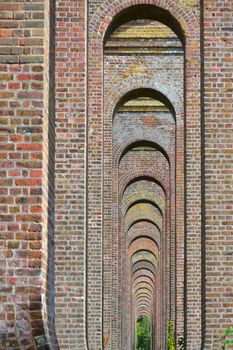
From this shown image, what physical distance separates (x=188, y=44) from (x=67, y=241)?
14.2 feet

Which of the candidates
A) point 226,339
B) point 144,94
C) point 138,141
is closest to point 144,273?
point 138,141

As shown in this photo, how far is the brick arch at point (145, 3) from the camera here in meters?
12.6

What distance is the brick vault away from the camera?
5.92 m

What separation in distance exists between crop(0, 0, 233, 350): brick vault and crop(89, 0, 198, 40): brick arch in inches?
0.9

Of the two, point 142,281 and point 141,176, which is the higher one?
point 142,281

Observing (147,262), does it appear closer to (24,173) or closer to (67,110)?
(67,110)

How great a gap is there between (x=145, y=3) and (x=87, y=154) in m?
2.68

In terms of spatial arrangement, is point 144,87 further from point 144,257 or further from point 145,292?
point 145,292

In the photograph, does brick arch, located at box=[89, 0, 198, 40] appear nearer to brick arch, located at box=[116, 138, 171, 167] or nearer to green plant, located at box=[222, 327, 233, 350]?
green plant, located at box=[222, 327, 233, 350]

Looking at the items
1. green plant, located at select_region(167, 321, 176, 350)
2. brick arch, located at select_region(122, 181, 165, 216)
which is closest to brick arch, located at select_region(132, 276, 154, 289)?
brick arch, located at select_region(122, 181, 165, 216)

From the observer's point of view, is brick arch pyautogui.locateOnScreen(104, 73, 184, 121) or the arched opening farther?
brick arch pyautogui.locateOnScreen(104, 73, 184, 121)

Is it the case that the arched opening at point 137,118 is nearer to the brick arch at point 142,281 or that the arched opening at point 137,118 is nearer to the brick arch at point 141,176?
the brick arch at point 141,176

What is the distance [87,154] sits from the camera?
1168cm

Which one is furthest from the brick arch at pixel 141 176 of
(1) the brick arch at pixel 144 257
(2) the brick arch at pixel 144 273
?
(2) the brick arch at pixel 144 273
